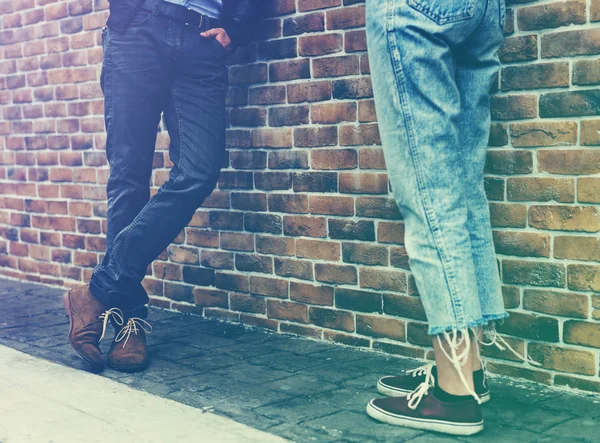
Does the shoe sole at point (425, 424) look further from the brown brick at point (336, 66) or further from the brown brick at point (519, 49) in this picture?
the brown brick at point (336, 66)

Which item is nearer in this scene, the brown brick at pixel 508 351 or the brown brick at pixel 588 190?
the brown brick at pixel 588 190

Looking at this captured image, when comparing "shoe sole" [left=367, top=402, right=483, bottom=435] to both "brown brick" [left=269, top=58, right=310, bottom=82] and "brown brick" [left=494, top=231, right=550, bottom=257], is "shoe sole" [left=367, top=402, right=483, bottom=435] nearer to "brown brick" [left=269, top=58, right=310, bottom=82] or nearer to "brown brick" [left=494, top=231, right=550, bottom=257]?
"brown brick" [left=494, top=231, right=550, bottom=257]

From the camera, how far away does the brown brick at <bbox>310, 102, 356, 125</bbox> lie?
10.2 ft

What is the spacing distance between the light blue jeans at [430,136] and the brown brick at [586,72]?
372mm

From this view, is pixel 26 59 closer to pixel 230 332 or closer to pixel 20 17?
pixel 20 17

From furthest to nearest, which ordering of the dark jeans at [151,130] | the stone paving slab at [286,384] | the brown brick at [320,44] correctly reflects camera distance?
1. the brown brick at [320,44]
2. the dark jeans at [151,130]
3. the stone paving slab at [286,384]

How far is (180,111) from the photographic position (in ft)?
10.1

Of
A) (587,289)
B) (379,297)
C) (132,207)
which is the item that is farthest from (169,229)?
(587,289)

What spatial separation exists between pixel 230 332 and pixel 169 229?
644 mm

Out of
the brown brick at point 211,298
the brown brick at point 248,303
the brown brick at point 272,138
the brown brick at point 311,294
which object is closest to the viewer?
the brown brick at point 311,294

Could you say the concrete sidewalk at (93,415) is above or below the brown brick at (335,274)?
below

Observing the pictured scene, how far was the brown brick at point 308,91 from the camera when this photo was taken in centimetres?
318

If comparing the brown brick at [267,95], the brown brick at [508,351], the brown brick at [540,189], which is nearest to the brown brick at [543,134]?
the brown brick at [540,189]

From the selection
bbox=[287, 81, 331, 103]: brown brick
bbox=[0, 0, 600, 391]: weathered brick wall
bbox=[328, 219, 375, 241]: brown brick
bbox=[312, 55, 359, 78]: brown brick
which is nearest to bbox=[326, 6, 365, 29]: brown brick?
bbox=[0, 0, 600, 391]: weathered brick wall
